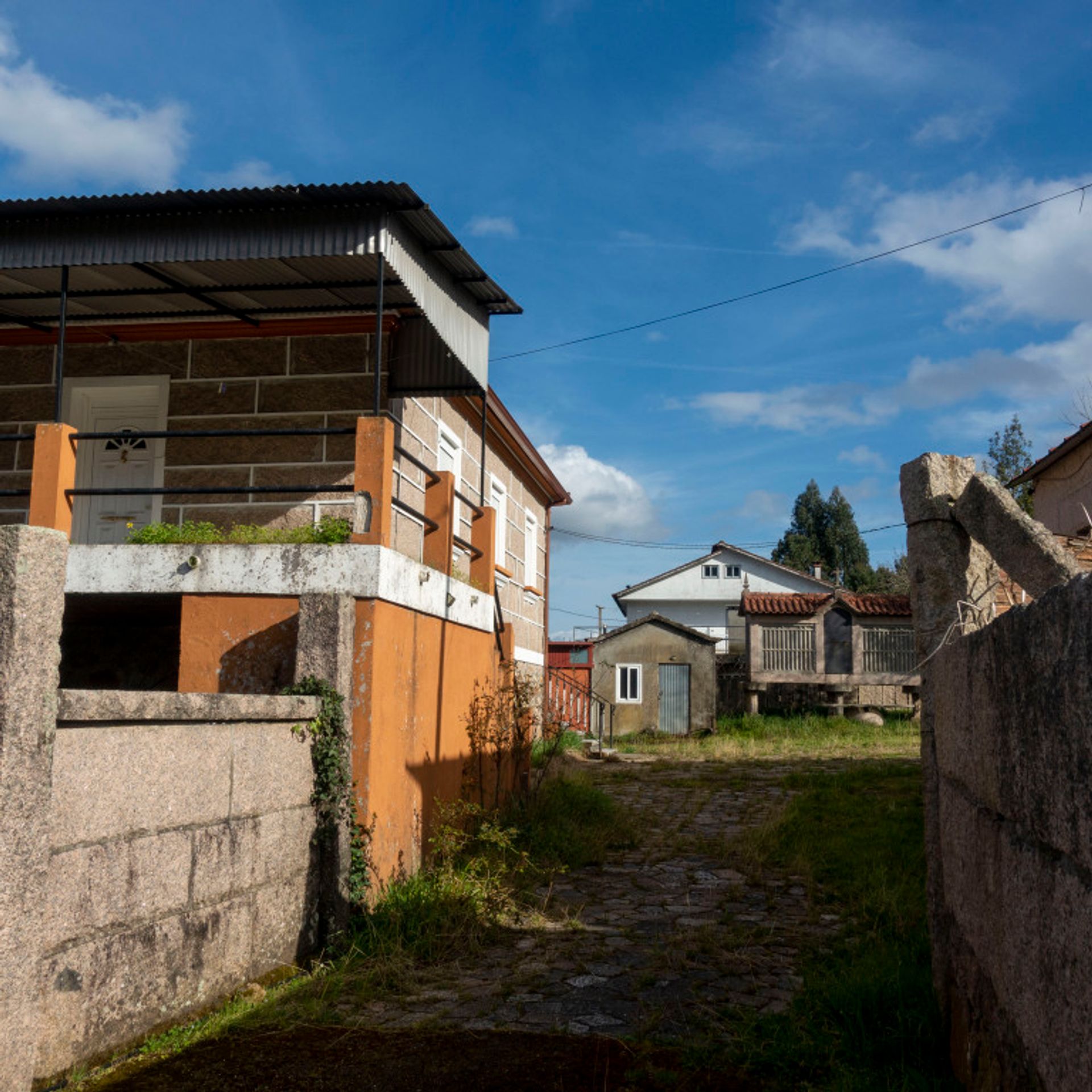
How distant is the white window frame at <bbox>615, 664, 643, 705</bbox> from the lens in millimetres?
25750

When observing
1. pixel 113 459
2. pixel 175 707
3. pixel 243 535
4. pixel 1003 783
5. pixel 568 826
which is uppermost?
pixel 113 459

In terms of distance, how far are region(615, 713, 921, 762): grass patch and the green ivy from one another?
12287 millimetres

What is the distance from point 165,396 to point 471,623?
3526mm

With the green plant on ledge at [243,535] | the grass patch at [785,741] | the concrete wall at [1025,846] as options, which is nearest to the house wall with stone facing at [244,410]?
the green plant on ledge at [243,535]

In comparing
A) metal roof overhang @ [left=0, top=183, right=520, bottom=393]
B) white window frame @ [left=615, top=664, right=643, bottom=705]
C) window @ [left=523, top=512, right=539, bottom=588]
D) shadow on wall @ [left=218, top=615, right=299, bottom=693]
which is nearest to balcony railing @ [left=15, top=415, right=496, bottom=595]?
shadow on wall @ [left=218, top=615, right=299, bottom=693]

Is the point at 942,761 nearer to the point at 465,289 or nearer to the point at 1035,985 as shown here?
the point at 1035,985

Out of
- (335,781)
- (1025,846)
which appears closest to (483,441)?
(335,781)

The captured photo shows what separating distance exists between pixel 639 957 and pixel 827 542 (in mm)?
51123

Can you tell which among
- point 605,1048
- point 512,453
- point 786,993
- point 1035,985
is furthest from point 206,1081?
point 512,453

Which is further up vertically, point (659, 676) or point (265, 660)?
point (659, 676)

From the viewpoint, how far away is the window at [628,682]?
84.6 feet

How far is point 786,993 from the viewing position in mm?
5320

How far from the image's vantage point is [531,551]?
16922 mm

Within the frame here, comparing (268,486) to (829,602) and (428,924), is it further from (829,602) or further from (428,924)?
(829,602)
